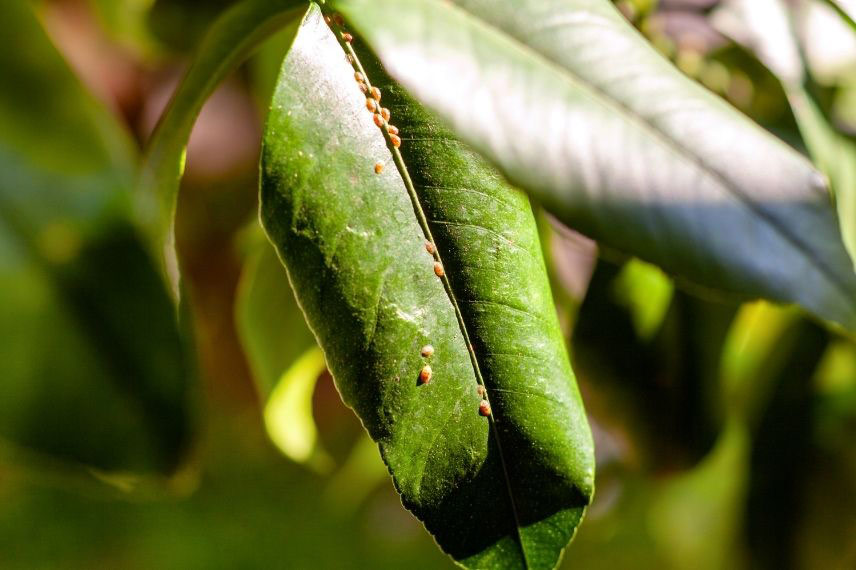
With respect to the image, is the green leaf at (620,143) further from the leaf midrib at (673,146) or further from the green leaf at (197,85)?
the green leaf at (197,85)

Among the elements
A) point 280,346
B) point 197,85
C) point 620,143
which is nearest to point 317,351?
point 280,346

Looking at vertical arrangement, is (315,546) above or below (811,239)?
below

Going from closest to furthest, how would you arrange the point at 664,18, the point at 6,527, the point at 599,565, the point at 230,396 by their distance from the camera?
the point at 664,18 → the point at 230,396 → the point at 599,565 → the point at 6,527

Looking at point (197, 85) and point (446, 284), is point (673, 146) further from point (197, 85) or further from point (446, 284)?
point (197, 85)

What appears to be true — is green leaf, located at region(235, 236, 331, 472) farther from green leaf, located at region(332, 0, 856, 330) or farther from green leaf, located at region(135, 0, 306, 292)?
green leaf, located at region(332, 0, 856, 330)

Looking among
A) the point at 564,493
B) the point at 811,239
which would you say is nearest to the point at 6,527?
the point at 564,493

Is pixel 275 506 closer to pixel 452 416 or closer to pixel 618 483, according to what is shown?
pixel 618 483
